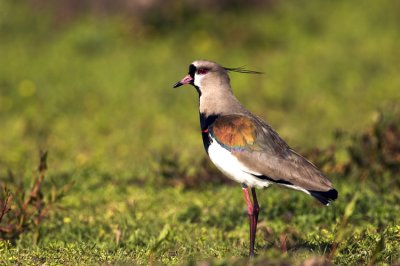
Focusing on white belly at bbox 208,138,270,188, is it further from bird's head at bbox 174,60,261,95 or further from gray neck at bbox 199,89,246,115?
bird's head at bbox 174,60,261,95

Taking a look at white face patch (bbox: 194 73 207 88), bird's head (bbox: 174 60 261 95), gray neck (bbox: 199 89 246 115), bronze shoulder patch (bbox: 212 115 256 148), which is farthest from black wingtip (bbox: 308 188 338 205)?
white face patch (bbox: 194 73 207 88)

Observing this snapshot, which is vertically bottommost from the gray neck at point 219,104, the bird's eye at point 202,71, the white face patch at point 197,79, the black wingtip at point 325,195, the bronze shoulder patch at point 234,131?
the black wingtip at point 325,195

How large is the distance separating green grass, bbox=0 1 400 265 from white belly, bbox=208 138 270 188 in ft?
1.78

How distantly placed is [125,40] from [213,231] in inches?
301

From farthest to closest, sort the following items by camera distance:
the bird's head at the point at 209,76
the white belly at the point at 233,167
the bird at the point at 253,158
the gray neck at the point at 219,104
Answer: the bird's head at the point at 209,76 → the gray neck at the point at 219,104 → the white belly at the point at 233,167 → the bird at the point at 253,158

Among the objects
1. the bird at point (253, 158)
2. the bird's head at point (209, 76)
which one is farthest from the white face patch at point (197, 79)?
the bird at point (253, 158)

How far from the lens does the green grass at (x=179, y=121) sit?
6270 millimetres

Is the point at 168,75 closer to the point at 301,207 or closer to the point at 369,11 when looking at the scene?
the point at 369,11

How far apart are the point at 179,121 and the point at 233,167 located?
5432 mm

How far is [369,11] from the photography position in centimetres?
1525

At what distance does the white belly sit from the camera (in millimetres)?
5652

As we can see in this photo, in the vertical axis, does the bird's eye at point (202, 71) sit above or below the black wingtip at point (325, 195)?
above

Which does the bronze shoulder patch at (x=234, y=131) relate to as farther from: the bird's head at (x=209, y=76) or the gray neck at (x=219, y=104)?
the bird's head at (x=209, y=76)

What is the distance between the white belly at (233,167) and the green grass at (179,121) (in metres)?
0.54
